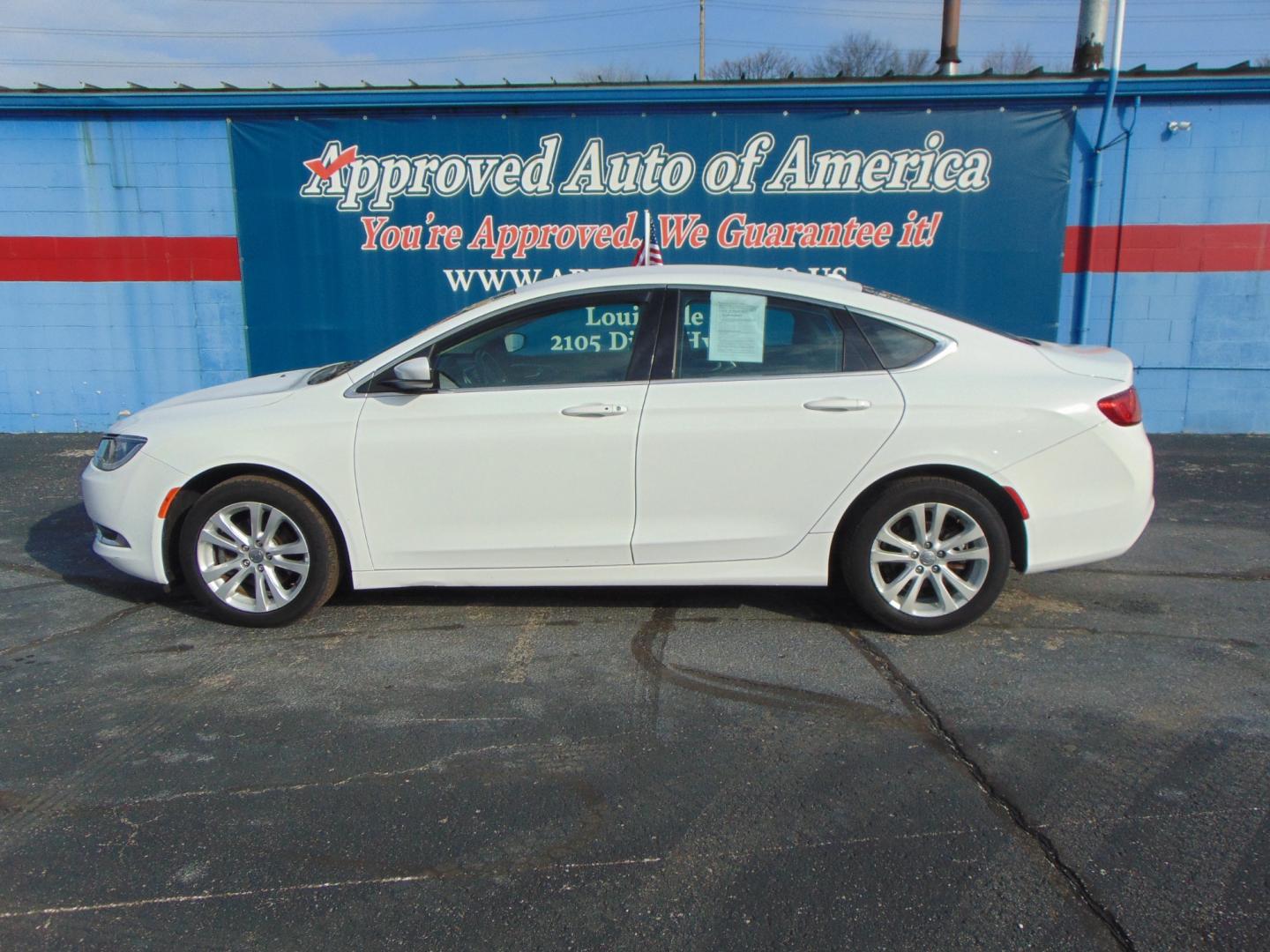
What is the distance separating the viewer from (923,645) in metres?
4.41

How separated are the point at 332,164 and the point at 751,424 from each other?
22.7 ft

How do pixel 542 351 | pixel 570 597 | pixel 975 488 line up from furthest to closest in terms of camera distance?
pixel 570 597 < pixel 542 351 < pixel 975 488

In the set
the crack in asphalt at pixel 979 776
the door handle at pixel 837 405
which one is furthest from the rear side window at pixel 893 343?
the crack in asphalt at pixel 979 776

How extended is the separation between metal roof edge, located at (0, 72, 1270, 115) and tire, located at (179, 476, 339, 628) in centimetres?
603

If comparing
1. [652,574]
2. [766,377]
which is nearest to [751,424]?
[766,377]

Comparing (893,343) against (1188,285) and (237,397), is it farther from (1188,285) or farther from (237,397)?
(1188,285)

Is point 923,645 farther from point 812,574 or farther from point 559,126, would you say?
point 559,126

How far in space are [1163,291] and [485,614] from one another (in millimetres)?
7764

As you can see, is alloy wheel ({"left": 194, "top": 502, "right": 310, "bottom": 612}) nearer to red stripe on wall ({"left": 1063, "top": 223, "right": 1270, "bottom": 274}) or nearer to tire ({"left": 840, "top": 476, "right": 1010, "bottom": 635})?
tire ({"left": 840, "top": 476, "right": 1010, "bottom": 635})

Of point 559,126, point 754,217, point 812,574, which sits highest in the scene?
point 559,126

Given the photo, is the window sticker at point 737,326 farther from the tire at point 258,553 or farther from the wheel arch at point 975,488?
the tire at point 258,553

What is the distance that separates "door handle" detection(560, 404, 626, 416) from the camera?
4379 millimetres

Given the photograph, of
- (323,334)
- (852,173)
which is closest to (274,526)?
(323,334)

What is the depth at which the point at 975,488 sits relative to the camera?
443 centimetres
